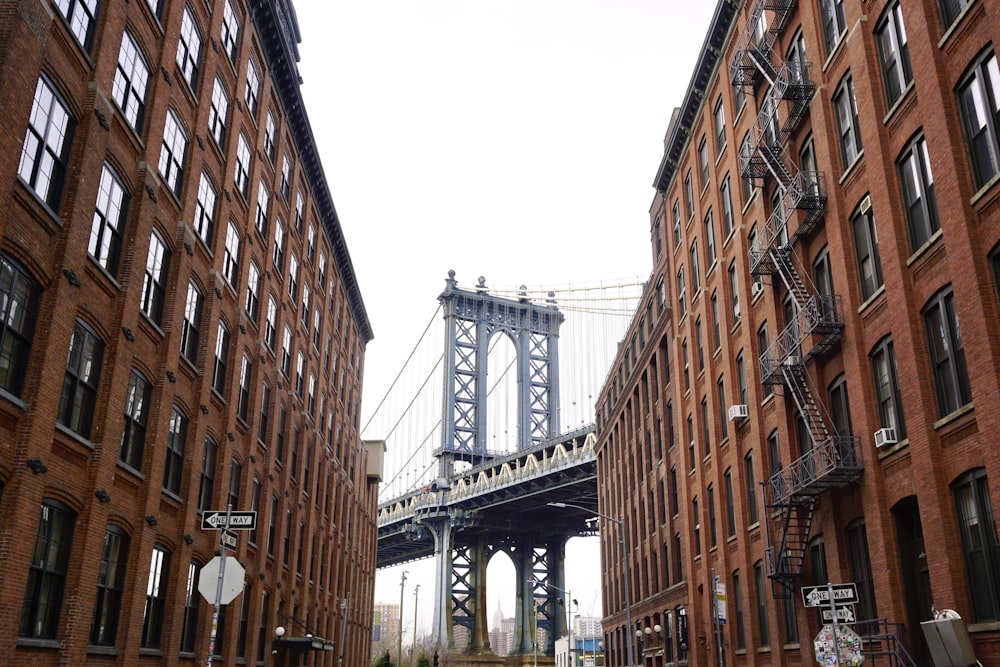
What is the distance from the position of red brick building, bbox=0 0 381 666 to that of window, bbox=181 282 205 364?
0.10 metres

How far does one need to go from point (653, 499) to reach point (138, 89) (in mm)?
36221

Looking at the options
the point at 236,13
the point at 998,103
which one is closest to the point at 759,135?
the point at 998,103

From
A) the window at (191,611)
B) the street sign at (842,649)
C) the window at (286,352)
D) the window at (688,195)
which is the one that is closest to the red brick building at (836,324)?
the window at (688,195)

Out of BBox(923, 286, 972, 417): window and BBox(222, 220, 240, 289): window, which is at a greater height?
BBox(222, 220, 240, 289): window

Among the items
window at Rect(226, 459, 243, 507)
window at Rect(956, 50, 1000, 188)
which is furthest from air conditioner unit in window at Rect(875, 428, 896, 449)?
window at Rect(226, 459, 243, 507)

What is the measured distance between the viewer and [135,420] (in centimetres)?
2359

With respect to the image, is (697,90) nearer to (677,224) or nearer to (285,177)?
(677,224)

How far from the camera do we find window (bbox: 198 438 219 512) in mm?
29109

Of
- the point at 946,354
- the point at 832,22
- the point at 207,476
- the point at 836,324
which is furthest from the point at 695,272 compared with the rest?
the point at 207,476

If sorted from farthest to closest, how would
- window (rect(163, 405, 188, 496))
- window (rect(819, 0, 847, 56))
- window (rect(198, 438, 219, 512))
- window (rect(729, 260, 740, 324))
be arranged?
window (rect(729, 260, 740, 324)) → window (rect(198, 438, 219, 512)) → window (rect(819, 0, 847, 56)) → window (rect(163, 405, 188, 496))

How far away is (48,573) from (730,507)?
2516 cm

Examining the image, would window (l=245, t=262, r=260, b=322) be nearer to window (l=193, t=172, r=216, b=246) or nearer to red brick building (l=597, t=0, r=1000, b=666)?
window (l=193, t=172, r=216, b=246)

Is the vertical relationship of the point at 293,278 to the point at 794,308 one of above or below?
above

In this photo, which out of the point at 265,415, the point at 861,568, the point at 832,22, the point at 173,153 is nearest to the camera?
the point at 861,568
